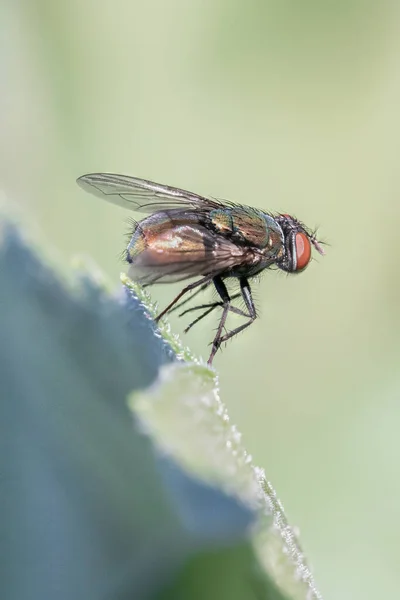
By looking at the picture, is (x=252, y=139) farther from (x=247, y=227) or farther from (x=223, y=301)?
(x=223, y=301)

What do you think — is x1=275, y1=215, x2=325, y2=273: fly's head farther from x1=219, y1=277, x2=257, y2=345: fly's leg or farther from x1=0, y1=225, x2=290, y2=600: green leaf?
x1=0, y1=225, x2=290, y2=600: green leaf

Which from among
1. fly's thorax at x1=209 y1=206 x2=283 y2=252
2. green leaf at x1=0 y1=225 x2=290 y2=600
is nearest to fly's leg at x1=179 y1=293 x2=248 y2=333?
fly's thorax at x1=209 y1=206 x2=283 y2=252

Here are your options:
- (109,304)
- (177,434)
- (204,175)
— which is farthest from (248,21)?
(177,434)

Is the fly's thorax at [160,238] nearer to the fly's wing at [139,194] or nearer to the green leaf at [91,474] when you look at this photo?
the fly's wing at [139,194]

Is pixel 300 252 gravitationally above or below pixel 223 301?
above

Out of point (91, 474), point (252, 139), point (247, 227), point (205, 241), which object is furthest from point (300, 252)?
point (91, 474)

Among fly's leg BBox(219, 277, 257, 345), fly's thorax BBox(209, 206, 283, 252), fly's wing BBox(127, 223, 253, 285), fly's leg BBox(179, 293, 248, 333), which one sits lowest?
fly's wing BBox(127, 223, 253, 285)

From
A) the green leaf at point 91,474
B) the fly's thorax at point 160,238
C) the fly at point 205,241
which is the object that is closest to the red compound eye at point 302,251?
the fly at point 205,241
